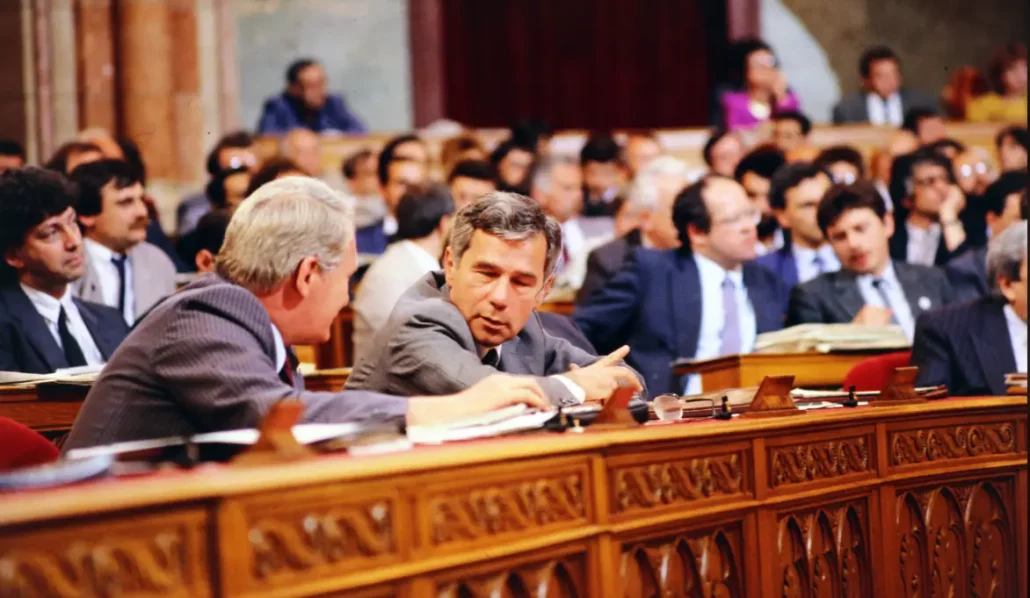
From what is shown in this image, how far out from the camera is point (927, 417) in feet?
11.3

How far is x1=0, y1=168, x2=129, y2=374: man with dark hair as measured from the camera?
15.7 feet

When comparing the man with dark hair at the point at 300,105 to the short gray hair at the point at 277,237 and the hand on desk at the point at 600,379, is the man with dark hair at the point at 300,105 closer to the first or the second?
the hand on desk at the point at 600,379

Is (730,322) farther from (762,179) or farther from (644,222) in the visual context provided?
(762,179)

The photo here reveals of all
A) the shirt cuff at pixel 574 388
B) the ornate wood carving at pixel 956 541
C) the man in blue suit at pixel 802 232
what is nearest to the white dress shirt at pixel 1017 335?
the ornate wood carving at pixel 956 541

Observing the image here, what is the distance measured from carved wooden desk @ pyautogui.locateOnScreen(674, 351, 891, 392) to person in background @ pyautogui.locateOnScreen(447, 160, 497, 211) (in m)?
1.89

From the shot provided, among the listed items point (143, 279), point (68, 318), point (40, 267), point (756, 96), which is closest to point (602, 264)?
point (143, 279)

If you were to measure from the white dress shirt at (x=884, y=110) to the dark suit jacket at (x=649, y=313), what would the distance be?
5.07 meters

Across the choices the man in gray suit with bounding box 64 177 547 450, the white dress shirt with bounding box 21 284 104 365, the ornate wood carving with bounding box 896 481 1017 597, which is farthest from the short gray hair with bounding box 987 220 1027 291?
the white dress shirt with bounding box 21 284 104 365

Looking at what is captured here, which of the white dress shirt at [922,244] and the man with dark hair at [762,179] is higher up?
the man with dark hair at [762,179]

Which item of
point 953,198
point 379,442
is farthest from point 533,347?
point 953,198

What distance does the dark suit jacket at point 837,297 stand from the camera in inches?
243

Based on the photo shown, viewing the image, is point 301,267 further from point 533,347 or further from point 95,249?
point 95,249

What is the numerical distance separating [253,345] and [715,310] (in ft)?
12.1

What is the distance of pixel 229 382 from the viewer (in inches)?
101
